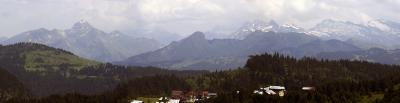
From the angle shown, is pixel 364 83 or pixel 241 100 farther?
pixel 364 83

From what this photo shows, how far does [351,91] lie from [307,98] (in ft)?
60.3

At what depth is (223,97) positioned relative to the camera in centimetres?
17888

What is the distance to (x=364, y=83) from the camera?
186 meters

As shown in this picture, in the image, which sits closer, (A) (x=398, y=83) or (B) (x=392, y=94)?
(B) (x=392, y=94)

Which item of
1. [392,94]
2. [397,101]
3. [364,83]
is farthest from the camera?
[364,83]

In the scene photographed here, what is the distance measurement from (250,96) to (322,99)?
1894cm

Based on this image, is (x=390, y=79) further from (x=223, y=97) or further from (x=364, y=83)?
(x=223, y=97)

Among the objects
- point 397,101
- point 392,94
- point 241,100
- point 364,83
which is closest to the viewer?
point 397,101

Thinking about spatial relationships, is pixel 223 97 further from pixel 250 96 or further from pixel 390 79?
pixel 390 79

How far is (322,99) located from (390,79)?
118 ft

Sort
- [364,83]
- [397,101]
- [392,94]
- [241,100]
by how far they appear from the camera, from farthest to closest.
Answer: [364,83] < [241,100] < [392,94] < [397,101]

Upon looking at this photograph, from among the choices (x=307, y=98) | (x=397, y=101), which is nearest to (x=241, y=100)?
(x=307, y=98)

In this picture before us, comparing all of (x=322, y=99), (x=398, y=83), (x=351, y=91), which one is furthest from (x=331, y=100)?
(x=398, y=83)

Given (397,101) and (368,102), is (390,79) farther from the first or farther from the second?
(397,101)
